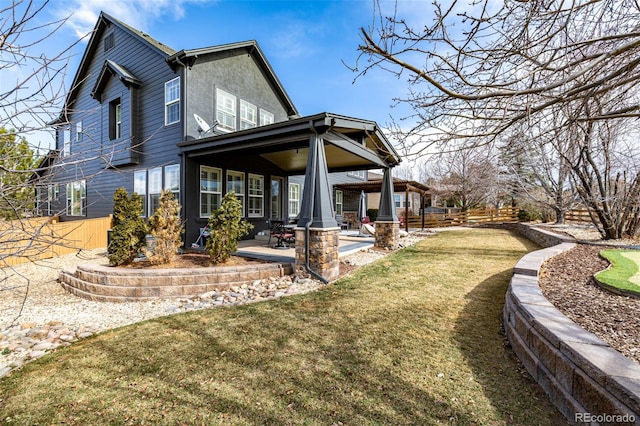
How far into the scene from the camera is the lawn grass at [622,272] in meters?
3.73

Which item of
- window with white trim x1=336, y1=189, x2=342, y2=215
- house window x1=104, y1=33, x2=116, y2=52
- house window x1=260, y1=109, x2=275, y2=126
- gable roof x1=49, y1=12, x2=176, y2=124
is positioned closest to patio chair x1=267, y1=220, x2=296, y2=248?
house window x1=260, y1=109, x2=275, y2=126

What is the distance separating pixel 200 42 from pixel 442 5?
27.8ft

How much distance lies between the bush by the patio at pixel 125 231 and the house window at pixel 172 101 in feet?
12.5

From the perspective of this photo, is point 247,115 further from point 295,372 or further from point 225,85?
point 295,372

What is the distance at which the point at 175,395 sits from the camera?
2.35m

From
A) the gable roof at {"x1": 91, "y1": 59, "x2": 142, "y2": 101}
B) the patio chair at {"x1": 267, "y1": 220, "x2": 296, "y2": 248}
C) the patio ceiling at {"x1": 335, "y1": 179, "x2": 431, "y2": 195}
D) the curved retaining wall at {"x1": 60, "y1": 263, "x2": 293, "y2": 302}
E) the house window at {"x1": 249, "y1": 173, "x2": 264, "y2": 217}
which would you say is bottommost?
the curved retaining wall at {"x1": 60, "y1": 263, "x2": 293, "y2": 302}

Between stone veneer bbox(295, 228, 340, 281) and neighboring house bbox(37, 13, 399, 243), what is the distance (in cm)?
204

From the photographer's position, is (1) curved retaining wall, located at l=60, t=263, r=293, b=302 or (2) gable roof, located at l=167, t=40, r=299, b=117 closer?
(1) curved retaining wall, located at l=60, t=263, r=293, b=302

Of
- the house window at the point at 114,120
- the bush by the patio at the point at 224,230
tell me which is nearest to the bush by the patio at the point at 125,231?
the bush by the patio at the point at 224,230

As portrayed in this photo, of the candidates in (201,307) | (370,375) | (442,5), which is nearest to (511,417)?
(370,375)

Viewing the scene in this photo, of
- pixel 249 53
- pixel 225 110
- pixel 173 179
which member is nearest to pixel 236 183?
pixel 173 179

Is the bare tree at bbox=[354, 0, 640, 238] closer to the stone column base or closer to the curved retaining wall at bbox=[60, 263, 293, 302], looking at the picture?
the curved retaining wall at bbox=[60, 263, 293, 302]

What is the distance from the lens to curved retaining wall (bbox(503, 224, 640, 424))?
172cm

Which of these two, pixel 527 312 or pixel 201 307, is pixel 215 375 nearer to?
pixel 201 307
